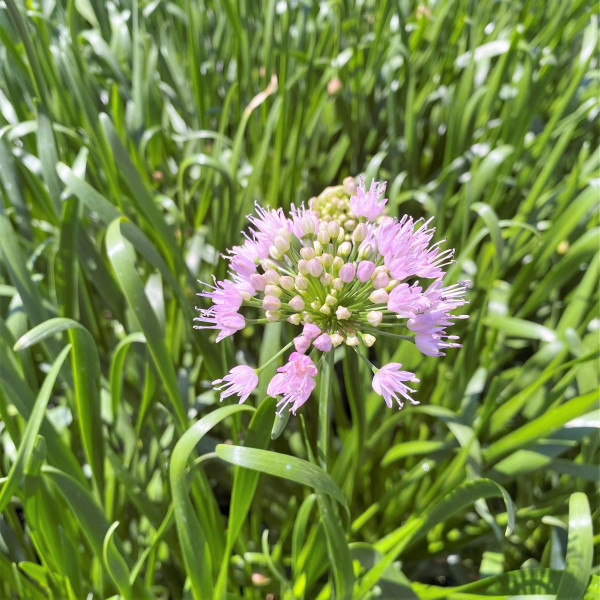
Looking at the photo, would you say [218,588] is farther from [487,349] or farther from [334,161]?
[334,161]

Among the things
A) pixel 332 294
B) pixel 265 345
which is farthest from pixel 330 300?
pixel 265 345

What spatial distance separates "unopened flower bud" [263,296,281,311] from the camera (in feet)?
1.69

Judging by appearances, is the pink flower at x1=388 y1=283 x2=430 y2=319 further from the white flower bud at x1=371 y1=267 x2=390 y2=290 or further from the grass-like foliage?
the grass-like foliage

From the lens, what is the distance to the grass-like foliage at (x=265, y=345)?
0.66 meters

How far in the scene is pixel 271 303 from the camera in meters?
0.52

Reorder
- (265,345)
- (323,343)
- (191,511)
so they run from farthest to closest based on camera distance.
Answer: (265,345), (191,511), (323,343)

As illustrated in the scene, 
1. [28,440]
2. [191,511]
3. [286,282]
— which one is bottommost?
[191,511]

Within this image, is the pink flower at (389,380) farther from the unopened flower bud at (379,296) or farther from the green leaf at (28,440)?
the green leaf at (28,440)

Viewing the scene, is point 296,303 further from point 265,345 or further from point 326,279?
point 265,345

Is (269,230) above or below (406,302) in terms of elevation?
above

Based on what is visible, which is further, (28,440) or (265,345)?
(265,345)

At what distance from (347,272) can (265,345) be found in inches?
11.3

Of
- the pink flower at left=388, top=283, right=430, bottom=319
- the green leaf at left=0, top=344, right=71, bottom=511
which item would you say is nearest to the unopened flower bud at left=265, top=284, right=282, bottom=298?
the pink flower at left=388, top=283, right=430, bottom=319

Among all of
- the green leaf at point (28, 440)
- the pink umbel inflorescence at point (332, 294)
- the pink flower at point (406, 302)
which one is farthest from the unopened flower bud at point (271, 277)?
the green leaf at point (28, 440)
